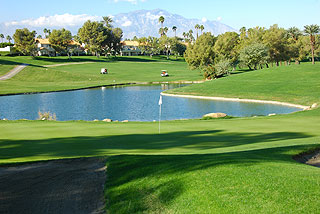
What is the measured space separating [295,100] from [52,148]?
4876cm

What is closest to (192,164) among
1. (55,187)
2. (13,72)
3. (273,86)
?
(55,187)

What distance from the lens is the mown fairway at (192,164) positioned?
25.7 feet

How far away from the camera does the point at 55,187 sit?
10.6 m

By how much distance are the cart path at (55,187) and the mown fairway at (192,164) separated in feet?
1.48

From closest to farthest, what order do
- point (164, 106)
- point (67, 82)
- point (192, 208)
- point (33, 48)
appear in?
point (192, 208) → point (164, 106) → point (67, 82) → point (33, 48)

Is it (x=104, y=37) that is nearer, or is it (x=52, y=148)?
(x=52, y=148)

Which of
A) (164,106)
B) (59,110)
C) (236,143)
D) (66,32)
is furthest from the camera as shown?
(66,32)

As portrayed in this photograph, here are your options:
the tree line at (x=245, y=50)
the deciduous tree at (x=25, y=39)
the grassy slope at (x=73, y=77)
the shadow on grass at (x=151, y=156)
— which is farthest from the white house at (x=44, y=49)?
the shadow on grass at (x=151, y=156)

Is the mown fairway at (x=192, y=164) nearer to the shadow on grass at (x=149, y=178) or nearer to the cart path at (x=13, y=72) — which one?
the shadow on grass at (x=149, y=178)

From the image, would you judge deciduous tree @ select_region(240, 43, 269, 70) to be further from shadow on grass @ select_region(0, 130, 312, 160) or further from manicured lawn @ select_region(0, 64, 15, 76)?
shadow on grass @ select_region(0, 130, 312, 160)

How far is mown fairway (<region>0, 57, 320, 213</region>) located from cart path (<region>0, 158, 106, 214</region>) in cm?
45

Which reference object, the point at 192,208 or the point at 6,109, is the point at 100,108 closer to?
the point at 6,109

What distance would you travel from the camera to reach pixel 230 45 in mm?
113500

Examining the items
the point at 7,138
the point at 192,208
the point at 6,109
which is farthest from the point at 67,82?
the point at 192,208
